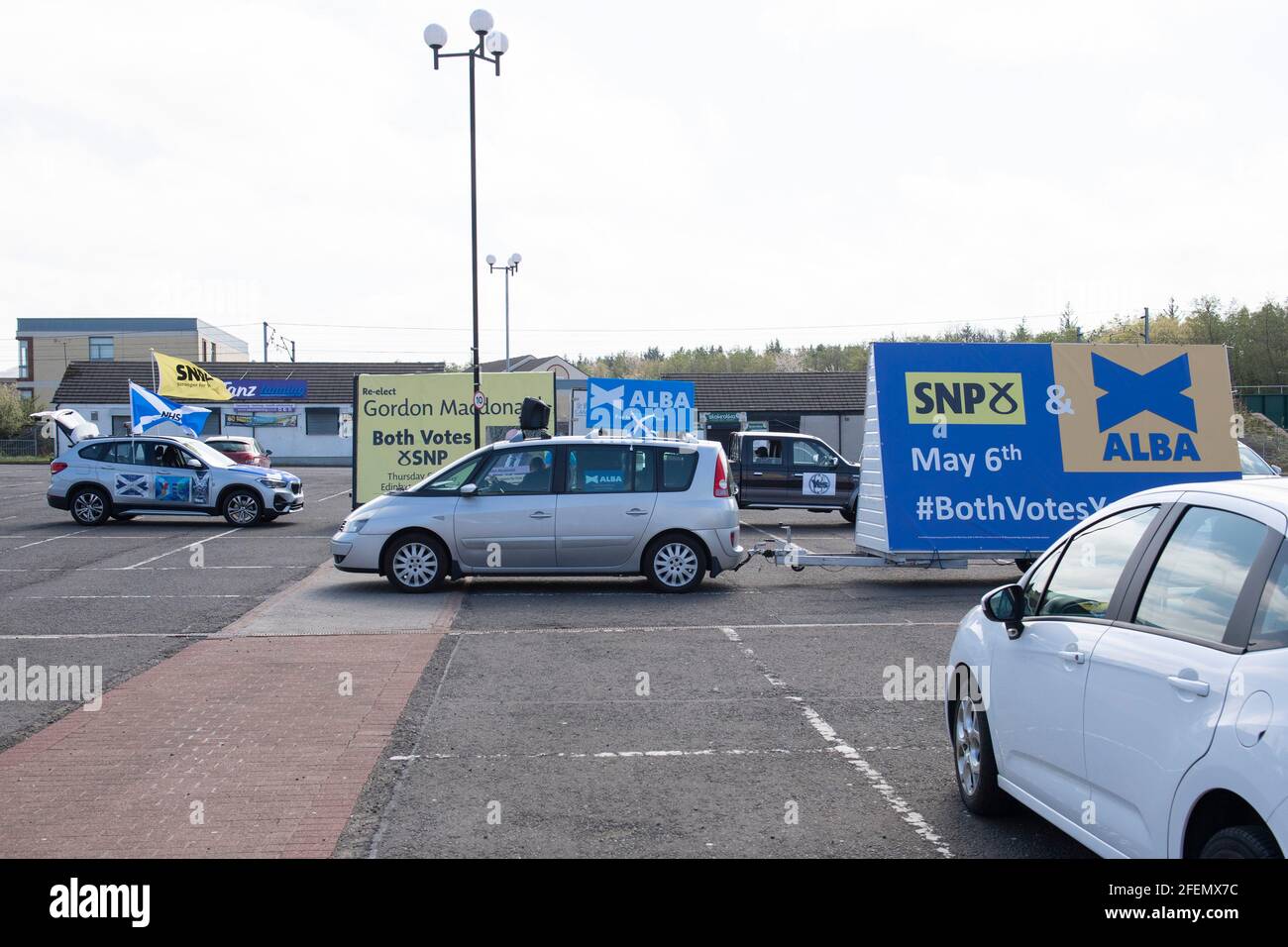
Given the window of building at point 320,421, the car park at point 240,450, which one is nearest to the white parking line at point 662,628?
the car park at point 240,450

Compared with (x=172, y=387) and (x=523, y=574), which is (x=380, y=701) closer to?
(x=523, y=574)

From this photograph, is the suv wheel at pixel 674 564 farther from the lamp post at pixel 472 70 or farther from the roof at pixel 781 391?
the roof at pixel 781 391

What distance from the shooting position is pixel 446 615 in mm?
11648

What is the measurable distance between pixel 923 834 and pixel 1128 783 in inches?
59.6

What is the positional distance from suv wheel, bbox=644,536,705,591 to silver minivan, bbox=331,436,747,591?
0.04 feet

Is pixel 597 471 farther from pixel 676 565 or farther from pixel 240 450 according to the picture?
pixel 240 450

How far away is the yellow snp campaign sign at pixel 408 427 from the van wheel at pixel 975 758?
16640 millimetres

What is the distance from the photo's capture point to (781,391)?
5631cm

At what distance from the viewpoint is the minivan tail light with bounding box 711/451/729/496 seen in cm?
1348

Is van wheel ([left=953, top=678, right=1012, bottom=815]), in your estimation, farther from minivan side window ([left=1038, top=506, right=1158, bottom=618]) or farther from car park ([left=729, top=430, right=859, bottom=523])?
car park ([left=729, top=430, right=859, bottom=523])

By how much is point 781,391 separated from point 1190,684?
53153 millimetres

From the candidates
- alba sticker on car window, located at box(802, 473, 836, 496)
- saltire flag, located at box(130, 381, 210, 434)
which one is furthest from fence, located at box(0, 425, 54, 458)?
alba sticker on car window, located at box(802, 473, 836, 496)
